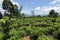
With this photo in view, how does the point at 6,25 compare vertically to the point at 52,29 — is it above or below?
above

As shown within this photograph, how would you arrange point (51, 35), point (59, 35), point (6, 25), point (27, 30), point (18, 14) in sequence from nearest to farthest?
1. point (6, 25)
2. point (59, 35)
3. point (51, 35)
4. point (27, 30)
5. point (18, 14)

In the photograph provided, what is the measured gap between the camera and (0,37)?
1658cm

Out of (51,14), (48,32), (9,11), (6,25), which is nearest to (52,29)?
(48,32)

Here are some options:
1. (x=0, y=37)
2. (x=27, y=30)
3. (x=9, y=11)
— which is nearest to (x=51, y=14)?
(x=9, y=11)

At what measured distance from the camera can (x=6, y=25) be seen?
52.3 ft

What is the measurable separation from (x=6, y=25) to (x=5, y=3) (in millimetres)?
26741

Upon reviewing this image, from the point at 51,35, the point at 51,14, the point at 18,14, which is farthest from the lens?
the point at 51,14

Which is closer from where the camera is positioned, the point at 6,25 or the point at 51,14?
the point at 6,25

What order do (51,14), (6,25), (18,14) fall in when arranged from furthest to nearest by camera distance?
(51,14)
(18,14)
(6,25)

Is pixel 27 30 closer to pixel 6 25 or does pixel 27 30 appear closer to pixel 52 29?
pixel 52 29

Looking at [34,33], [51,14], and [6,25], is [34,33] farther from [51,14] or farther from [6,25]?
[51,14]

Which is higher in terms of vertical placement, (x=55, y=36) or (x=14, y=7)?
(x=14, y=7)

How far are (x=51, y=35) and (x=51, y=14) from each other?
3297cm

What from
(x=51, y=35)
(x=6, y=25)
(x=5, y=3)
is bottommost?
(x=51, y=35)
